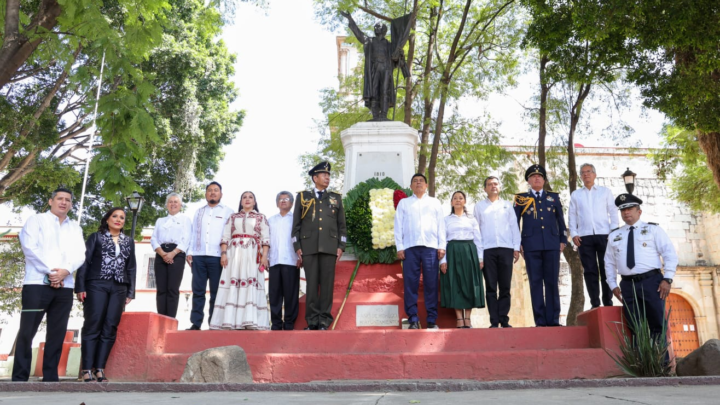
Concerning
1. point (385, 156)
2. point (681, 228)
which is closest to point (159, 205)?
point (385, 156)

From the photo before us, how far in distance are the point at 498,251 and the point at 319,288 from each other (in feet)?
7.39

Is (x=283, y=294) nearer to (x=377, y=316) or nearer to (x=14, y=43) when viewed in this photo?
(x=377, y=316)

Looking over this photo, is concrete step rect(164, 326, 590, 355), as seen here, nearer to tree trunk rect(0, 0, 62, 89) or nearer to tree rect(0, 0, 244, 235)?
tree trunk rect(0, 0, 62, 89)

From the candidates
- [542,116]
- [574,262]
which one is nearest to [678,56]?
[542,116]

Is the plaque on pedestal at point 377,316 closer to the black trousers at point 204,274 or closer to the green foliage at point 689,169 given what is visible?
the black trousers at point 204,274

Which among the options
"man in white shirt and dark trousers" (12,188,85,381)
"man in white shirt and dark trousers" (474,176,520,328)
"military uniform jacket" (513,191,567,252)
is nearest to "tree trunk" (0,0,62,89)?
"man in white shirt and dark trousers" (12,188,85,381)

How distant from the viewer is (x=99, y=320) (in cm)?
582

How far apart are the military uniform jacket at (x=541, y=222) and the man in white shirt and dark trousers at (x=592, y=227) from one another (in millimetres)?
194

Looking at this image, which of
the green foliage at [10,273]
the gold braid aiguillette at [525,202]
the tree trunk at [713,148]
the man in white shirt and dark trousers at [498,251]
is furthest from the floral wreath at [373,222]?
the green foliage at [10,273]

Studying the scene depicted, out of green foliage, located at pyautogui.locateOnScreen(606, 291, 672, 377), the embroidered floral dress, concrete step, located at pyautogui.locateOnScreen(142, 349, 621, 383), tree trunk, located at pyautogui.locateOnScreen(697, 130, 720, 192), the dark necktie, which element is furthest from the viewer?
tree trunk, located at pyautogui.locateOnScreen(697, 130, 720, 192)

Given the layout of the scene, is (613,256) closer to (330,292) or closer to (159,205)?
(330,292)

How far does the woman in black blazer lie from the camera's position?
18.9 feet

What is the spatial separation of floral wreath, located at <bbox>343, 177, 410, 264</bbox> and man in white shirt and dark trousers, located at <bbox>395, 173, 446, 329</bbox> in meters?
1.02

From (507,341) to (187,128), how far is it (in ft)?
46.7
